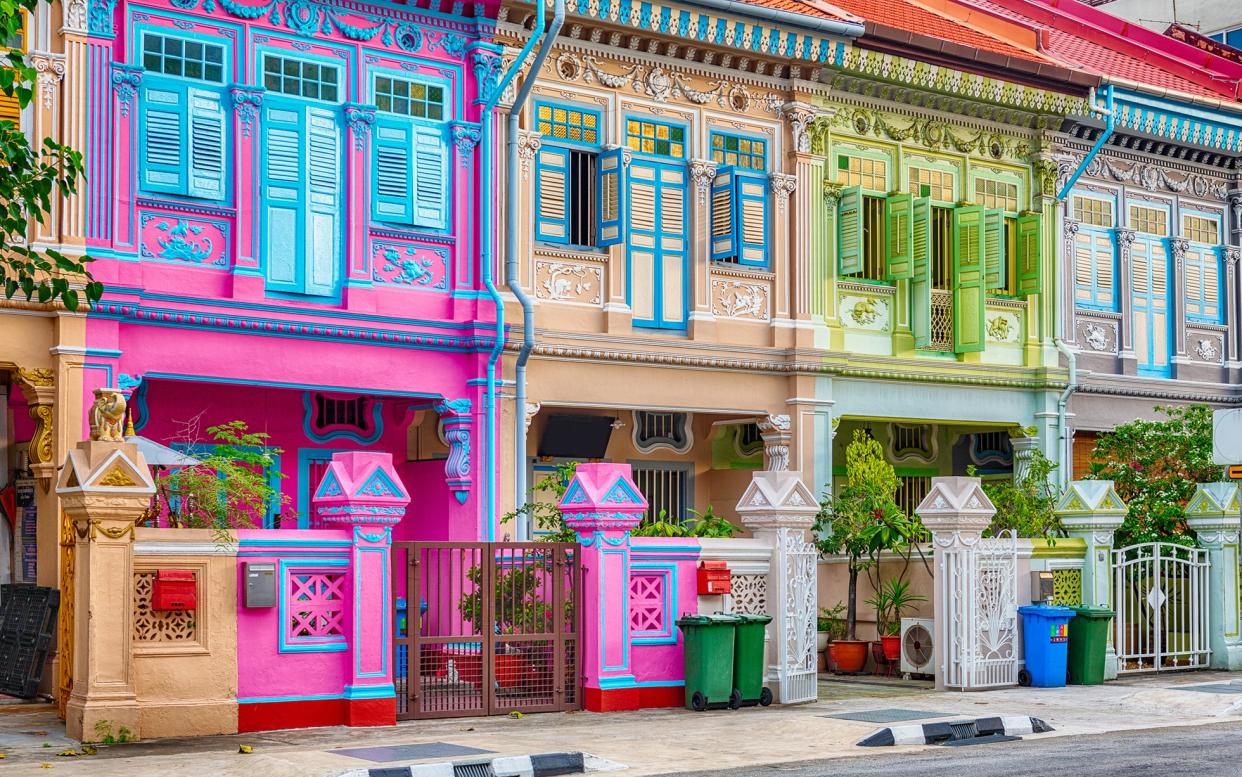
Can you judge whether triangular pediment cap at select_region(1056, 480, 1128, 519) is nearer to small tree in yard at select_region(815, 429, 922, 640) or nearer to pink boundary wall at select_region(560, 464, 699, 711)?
small tree in yard at select_region(815, 429, 922, 640)

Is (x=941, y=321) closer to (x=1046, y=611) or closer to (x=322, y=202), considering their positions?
(x=1046, y=611)

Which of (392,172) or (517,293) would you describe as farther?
(517,293)

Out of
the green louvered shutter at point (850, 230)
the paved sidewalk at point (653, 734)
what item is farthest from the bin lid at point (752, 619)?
the green louvered shutter at point (850, 230)

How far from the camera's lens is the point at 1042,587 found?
18.6 m

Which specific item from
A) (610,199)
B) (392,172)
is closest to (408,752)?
(392,172)

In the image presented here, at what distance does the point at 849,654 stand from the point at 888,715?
190 inches

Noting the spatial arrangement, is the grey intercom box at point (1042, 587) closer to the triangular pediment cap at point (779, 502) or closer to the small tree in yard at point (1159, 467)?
the small tree in yard at point (1159, 467)

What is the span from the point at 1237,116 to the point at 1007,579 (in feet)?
36.4

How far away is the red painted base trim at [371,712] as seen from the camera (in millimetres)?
14328

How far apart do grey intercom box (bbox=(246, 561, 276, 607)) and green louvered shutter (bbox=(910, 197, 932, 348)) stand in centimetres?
1110

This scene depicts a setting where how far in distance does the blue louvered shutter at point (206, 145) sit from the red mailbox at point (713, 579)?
610 cm

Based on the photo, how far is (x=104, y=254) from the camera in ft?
55.5

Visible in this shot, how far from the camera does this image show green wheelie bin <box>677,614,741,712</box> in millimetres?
15789

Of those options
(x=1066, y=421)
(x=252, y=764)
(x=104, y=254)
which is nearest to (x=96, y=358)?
(x=104, y=254)
